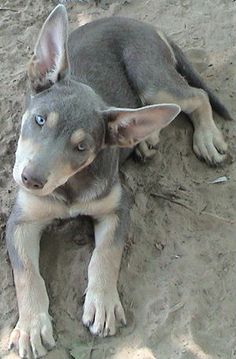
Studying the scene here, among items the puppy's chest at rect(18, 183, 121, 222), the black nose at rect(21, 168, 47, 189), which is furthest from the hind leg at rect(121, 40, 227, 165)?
the black nose at rect(21, 168, 47, 189)

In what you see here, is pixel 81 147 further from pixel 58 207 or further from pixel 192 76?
pixel 192 76

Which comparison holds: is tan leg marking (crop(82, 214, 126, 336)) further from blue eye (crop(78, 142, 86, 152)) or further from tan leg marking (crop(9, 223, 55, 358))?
blue eye (crop(78, 142, 86, 152))

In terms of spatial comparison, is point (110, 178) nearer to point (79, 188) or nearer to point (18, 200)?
point (79, 188)

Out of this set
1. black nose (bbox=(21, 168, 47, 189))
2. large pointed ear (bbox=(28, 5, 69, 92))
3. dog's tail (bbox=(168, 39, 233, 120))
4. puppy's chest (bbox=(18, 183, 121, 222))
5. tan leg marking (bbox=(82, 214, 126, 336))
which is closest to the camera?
black nose (bbox=(21, 168, 47, 189))

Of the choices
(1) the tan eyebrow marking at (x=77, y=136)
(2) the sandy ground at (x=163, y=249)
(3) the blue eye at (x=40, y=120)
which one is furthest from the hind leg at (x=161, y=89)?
(3) the blue eye at (x=40, y=120)

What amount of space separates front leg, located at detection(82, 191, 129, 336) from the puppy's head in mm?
611

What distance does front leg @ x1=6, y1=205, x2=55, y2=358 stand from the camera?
5172mm

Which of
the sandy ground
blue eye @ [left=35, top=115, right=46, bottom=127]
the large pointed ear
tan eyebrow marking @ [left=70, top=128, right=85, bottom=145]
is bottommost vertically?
the sandy ground

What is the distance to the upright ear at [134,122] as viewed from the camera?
5016 mm

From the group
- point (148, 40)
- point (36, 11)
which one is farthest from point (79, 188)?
point (36, 11)

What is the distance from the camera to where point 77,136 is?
509 cm

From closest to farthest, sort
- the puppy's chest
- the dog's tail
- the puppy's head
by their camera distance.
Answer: the puppy's head → the puppy's chest → the dog's tail

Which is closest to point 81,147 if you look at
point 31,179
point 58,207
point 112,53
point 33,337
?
point 31,179

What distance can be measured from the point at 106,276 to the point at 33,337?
2.12ft
